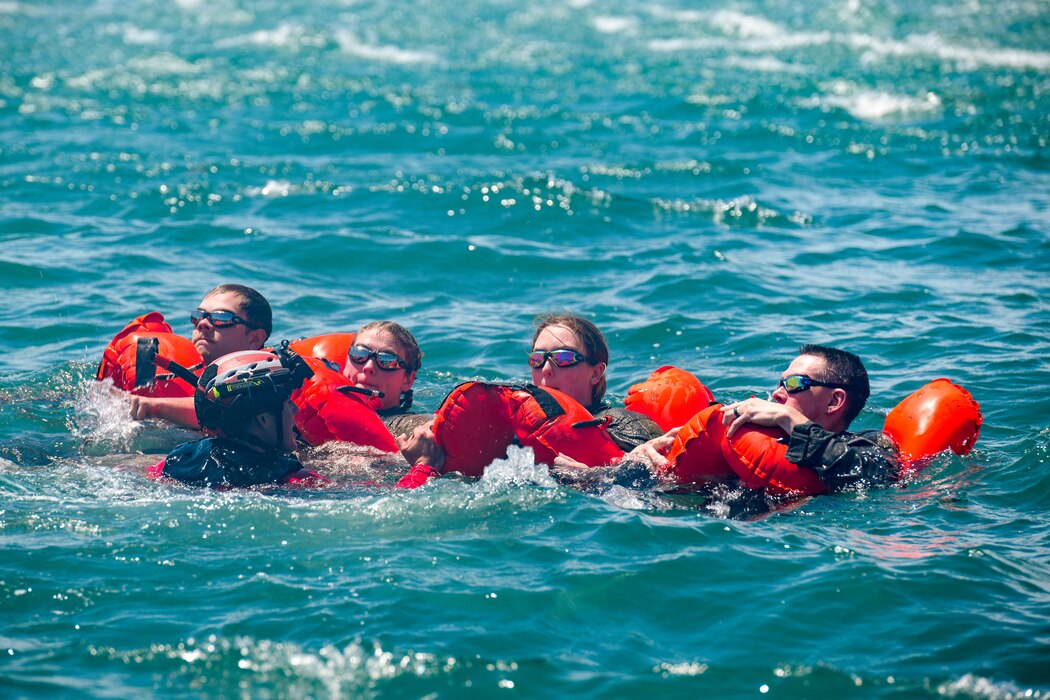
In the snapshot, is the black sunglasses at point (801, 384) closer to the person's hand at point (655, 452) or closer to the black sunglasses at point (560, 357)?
the person's hand at point (655, 452)

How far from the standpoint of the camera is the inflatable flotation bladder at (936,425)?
8.23m

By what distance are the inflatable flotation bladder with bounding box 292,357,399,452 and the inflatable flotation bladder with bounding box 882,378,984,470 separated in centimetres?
372

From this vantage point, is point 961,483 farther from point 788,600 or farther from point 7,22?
point 7,22

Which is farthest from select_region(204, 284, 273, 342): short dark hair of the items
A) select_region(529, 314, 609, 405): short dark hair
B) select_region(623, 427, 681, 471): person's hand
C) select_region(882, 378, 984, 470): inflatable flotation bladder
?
select_region(882, 378, 984, 470): inflatable flotation bladder

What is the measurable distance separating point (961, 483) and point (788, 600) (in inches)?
96.0

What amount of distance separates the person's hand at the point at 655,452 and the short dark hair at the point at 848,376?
1129 millimetres

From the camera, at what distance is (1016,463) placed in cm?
849

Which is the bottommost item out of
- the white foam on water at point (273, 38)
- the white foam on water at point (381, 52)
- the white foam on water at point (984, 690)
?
the white foam on water at point (984, 690)

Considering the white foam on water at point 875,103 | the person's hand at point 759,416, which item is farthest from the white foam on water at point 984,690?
the white foam on water at point 875,103

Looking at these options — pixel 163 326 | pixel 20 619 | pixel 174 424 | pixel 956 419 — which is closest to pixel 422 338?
pixel 163 326

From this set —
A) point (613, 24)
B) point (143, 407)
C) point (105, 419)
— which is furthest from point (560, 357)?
point (613, 24)

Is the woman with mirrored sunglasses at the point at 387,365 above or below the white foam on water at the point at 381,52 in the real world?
below

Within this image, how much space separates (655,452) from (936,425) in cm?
204

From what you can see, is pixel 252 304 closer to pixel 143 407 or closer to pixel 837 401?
pixel 143 407
